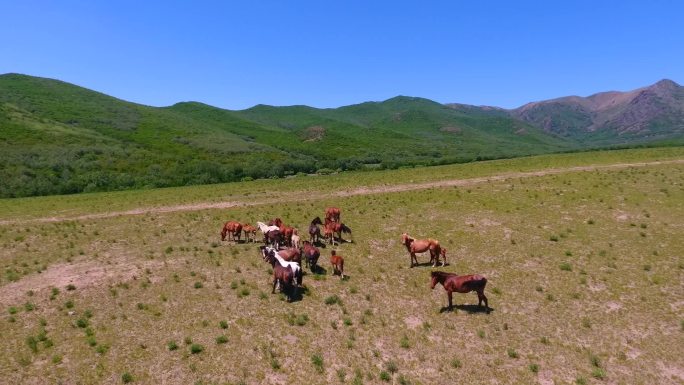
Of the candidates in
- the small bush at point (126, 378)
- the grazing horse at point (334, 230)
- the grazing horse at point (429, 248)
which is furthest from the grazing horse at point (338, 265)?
the small bush at point (126, 378)

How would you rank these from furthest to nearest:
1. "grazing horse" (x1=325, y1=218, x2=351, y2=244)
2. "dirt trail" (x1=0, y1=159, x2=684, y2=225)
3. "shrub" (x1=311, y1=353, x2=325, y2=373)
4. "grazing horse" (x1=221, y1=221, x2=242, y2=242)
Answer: "dirt trail" (x1=0, y1=159, x2=684, y2=225) → "grazing horse" (x1=221, y1=221, x2=242, y2=242) → "grazing horse" (x1=325, y1=218, x2=351, y2=244) → "shrub" (x1=311, y1=353, x2=325, y2=373)

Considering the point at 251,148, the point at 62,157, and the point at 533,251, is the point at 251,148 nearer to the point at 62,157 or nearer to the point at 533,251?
the point at 62,157

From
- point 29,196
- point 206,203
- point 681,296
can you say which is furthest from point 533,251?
point 29,196

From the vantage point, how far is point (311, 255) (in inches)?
952

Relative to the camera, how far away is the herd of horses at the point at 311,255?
19.7 metres

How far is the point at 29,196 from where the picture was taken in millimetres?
68625

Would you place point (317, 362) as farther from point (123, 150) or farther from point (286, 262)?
point (123, 150)

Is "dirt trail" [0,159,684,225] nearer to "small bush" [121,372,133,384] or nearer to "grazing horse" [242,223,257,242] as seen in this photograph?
"grazing horse" [242,223,257,242]

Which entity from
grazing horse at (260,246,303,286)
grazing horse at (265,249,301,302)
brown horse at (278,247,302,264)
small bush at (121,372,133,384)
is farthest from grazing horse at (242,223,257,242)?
small bush at (121,372,133,384)

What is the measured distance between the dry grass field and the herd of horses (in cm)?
79

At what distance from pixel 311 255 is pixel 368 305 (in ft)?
17.0

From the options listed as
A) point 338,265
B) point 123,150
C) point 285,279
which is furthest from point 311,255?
point 123,150

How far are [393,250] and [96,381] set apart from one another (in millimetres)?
19206

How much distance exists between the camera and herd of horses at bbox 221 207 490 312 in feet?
64.5
